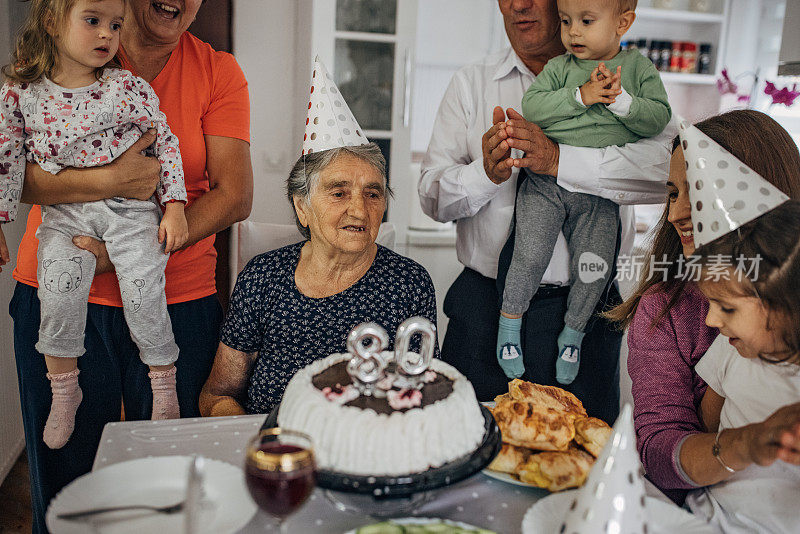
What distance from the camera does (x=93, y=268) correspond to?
1.63m

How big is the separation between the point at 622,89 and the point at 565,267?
521 mm

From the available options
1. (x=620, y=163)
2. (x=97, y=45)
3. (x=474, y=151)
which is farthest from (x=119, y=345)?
(x=620, y=163)

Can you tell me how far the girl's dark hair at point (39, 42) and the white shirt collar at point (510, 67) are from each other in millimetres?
1147

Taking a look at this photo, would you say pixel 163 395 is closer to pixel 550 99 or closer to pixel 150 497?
pixel 150 497

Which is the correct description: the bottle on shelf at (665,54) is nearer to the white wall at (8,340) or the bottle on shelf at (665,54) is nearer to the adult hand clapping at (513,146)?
the adult hand clapping at (513,146)

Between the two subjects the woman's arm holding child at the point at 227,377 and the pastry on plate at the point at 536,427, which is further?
the woman's arm holding child at the point at 227,377

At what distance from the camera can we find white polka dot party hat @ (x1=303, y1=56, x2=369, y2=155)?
65.1 inches

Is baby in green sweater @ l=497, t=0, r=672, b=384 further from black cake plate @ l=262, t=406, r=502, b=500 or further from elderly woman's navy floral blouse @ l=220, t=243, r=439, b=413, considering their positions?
black cake plate @ l=262, t=406, r=502, b=500

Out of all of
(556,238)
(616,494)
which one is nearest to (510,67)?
(556,238)

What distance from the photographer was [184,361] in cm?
179

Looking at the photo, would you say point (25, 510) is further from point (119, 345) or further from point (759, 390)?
point (759, 390)

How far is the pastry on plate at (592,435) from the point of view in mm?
1134

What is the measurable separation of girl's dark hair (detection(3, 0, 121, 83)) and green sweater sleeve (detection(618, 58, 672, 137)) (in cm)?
139

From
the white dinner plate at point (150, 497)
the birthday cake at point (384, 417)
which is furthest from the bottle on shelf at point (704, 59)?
the white dinner plate at point (150, 497)
